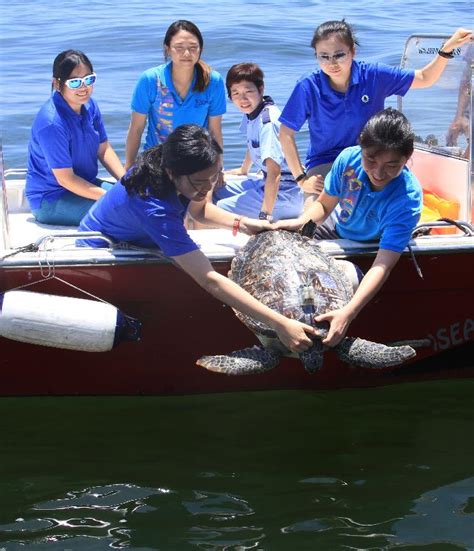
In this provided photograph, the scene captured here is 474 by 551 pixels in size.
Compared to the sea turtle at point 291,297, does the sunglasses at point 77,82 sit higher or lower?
higher

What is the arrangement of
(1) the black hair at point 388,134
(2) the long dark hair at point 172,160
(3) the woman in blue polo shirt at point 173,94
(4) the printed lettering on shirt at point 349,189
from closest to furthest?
1. (2) the long dark hair at point 172,160
2. (1) the black hair at point 388,134
3. (4) the printed lettering on shirt at point 349,189
4. (3) the woman in blue polo shirt at point 173,94

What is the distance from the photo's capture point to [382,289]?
5.21m

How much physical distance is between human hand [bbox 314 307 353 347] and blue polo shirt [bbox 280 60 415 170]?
1.22 metres

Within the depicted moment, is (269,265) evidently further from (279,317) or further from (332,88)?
(332,88)

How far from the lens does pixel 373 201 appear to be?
4895 mm

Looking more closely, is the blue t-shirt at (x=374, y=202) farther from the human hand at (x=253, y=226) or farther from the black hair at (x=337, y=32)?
the black hair at (x=337, y=32)

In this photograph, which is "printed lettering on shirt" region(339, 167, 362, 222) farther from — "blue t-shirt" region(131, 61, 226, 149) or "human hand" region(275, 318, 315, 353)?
"blue t-shirt" region(131, 61, 226, 149)

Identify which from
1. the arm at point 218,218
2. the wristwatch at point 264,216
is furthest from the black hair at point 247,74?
the arm at point 218,218

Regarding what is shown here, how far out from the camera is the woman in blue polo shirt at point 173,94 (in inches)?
230

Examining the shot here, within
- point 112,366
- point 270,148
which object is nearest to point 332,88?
point 270,148

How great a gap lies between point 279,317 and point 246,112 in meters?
1.66

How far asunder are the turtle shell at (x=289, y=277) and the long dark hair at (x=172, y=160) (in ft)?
1.94

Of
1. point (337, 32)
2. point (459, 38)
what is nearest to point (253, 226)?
point (337, 32)

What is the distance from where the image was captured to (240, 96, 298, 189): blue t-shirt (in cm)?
562
